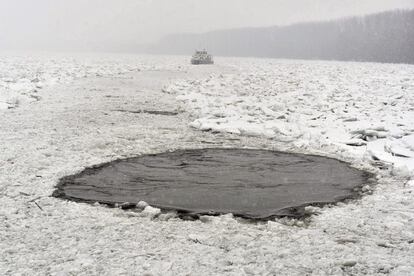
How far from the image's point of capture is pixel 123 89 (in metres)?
16.1

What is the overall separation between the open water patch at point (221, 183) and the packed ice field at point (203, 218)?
0.25 metres

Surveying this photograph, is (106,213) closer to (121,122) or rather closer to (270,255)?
(270,255)

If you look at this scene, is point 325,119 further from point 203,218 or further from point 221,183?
point 203,218

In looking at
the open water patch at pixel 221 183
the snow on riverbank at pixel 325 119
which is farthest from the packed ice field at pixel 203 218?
the open water patch at pixel 221 183

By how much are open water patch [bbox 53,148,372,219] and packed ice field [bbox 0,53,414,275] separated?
0.25 m

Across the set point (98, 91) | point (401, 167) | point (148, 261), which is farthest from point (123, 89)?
point (148, 261)

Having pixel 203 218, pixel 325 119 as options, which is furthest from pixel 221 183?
pixel 325 119

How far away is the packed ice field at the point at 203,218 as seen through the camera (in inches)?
138

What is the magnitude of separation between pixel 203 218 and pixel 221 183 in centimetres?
129

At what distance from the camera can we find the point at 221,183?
223 inches

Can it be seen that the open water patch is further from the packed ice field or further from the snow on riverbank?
the snow on riverbank

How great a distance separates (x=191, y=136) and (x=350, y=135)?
3.14 m

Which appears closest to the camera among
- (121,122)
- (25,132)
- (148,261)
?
(148,261)

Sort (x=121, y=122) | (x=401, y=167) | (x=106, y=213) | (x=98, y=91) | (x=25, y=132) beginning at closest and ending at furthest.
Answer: (x=106, y=213) → (x=401, y=167) → (x=25, y=132) → (x=121, y=122) → (x=98, y=91)
